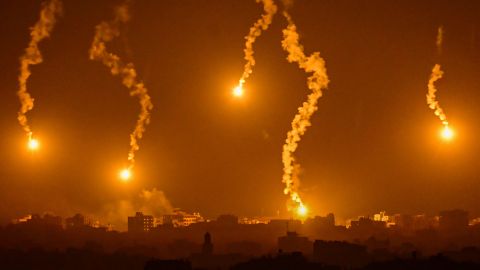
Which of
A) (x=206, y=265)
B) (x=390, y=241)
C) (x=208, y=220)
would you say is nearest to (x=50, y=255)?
(x=206, y=265)

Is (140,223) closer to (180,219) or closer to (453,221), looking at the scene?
(180,219)

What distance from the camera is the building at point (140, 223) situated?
145288mm

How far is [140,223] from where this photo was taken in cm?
14638

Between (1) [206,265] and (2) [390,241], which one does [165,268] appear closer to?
(1) [206,265]

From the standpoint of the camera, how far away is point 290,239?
12581cm

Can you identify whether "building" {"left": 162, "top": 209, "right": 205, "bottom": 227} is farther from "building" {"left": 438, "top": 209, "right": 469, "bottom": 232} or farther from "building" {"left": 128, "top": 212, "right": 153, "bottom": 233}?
"building" {"left": 438, "top": 209, "right": 469, "bottom": 232}

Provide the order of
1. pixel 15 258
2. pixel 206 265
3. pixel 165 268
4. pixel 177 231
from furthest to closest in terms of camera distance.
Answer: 1. pixel 177 231
2. pixel 15 258
3. pixel 206 265
4. pixel 165 268

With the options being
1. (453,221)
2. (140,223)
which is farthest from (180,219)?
(453,221)

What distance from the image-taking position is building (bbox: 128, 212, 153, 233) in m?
145

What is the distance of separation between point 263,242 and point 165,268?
4332 cm

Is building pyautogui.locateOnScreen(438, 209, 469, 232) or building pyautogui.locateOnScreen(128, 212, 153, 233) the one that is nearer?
building pyautogui.locateOnScreen(438, 209, 469, 232)

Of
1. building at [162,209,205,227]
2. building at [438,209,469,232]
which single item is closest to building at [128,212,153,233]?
building at [162,209,205,227]

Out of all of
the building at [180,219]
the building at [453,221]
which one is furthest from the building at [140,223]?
the building at [453,221]

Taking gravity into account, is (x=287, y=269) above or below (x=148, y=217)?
below
